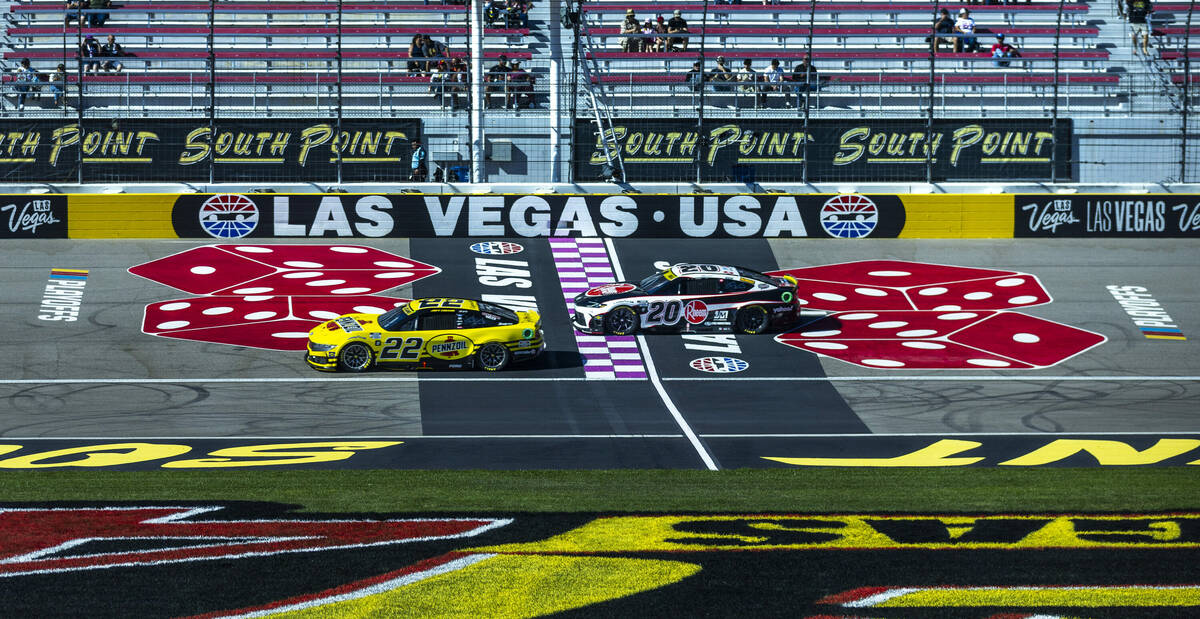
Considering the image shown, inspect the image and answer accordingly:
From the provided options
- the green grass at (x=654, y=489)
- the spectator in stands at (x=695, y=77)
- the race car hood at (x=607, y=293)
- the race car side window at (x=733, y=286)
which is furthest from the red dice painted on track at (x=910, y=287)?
the green grass at (x=654, y=489)

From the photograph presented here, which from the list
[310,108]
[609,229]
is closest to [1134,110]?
[609,229]

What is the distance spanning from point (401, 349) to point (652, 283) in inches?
180

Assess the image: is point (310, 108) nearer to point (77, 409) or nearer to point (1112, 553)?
point (77, 409)

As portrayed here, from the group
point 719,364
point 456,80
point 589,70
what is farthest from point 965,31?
point 719,364

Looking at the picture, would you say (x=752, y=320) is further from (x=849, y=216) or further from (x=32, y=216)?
(x=32, y=216)

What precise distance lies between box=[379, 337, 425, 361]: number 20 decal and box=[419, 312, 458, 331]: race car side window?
221 mm

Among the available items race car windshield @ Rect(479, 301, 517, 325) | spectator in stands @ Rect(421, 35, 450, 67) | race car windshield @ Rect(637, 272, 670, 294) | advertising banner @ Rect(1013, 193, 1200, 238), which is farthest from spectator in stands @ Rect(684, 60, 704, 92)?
race car windshield @ Rect(479, 301, 517, 325)

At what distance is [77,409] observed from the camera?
16.3 m

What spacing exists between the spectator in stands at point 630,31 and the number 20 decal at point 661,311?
29.3 ft

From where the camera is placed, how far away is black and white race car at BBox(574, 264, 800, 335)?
66.5 feet

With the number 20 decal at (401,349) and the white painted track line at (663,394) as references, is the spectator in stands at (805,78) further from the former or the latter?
the number 20 decal at (401,349)

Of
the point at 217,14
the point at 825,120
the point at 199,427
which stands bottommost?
the point at 199,427

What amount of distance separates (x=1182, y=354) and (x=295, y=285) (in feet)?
48.9

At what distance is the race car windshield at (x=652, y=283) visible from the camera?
806 inches
